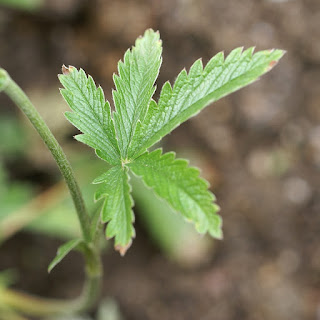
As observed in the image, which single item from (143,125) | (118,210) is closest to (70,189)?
(118,210)

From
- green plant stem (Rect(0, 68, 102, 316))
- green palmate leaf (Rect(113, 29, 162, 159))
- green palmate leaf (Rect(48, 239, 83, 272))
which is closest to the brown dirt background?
green plant stem (Rect(0, 68, 102, 316))

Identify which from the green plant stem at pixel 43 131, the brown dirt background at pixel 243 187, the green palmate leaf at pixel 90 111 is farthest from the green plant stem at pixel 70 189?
the brown dirt background at pixel 243 187

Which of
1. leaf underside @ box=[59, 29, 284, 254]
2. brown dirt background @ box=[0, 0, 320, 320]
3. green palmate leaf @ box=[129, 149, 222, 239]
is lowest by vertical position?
brown dirt background @ box=[0, 0, 320, 320]

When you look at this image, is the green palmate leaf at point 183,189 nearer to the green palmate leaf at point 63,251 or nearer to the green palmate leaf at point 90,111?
the green palmate leaf at point 90,111

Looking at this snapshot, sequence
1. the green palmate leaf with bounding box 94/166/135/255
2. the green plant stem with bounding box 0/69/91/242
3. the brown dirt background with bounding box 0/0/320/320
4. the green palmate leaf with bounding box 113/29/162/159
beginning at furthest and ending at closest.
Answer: the brown dirt background with bounding box 0/0/320/320, the green palmate leaf with bounding box 113/29/162/159, the green palmate leaf with bounding box 94/166/135/255, the green plant stem with bounding box 0/69/91/242

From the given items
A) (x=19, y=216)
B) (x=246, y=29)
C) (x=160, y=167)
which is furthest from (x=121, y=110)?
(x=246, y=29)

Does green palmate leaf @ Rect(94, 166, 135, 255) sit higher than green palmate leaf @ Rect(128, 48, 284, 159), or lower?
lower

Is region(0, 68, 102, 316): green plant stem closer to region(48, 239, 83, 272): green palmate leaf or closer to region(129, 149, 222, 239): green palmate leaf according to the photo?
region(48, 239, 83, 272): green palmate leaf

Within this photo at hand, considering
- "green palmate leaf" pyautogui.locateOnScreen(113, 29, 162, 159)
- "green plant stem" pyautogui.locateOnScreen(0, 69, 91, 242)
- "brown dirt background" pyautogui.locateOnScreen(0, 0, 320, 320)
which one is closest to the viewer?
"green plant stem" pyautogui.locateOnScreen(0, 69, 91, 242)
